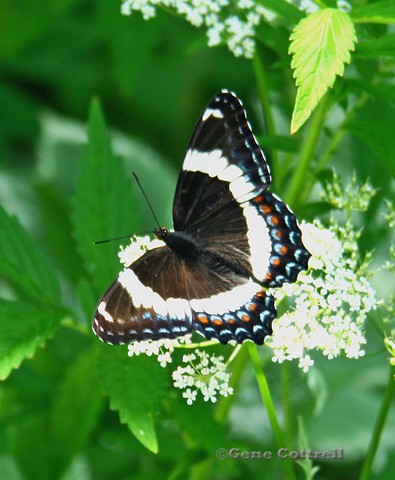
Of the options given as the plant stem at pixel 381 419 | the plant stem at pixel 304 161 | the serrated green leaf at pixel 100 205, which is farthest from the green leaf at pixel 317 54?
the serrated green leaf at pixel 100 205

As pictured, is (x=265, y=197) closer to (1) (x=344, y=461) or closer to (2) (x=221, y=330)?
(2) (x=221, y=330)

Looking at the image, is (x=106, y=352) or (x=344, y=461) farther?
(x=344, y=461)

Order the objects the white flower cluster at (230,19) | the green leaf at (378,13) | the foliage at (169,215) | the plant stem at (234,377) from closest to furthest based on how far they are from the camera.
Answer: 1. the green leaf at (378,13)
2. the foliage at (169,215)
3. the plant stem at (234,377)
4. the white flower cluster at (230,19)

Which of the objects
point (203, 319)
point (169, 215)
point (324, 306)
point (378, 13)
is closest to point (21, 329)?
point (203, 319)

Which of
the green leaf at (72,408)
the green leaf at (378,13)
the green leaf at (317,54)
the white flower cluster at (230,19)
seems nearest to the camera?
the green leaf at (317,54)

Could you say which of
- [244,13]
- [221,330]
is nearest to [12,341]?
[221,330]

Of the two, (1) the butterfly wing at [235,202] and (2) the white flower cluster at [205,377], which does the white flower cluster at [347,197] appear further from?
(2) the white flower cluster at [205,377]

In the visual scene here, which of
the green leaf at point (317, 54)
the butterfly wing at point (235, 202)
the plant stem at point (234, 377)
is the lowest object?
the plant stem at point (234, 377)
